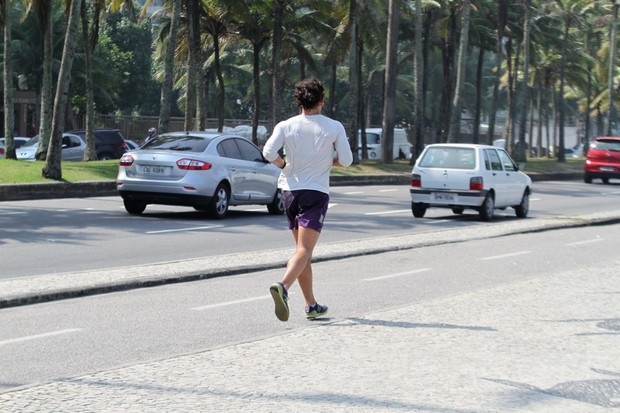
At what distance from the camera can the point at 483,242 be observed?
1739cm

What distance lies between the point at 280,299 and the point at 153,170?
11.5 meters

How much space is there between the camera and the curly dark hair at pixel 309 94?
9148 mm

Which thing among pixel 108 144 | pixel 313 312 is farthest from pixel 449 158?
pixel 108 144

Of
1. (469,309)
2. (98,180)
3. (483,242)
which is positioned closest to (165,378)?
(469,309)

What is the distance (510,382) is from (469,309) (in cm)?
299

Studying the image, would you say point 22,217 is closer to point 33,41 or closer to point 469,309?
point 469,309

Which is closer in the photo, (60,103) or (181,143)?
(181,143)

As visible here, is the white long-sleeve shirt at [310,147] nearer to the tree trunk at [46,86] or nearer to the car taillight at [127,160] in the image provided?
the car taillight at [127,160]

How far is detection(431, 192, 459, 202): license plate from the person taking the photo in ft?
73.4

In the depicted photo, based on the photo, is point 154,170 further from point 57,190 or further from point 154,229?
point 57,190

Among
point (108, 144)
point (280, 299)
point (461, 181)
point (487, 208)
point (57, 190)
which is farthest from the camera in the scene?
point (108, 144)

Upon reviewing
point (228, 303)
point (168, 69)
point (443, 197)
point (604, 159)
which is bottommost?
point (228, 303)

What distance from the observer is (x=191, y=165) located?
19844mm

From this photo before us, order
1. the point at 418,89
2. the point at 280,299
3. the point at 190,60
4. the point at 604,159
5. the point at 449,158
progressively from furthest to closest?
the point at 418,89, the point at 604,159, the point at 190,60, the point at 449,158, the point at 280,299
